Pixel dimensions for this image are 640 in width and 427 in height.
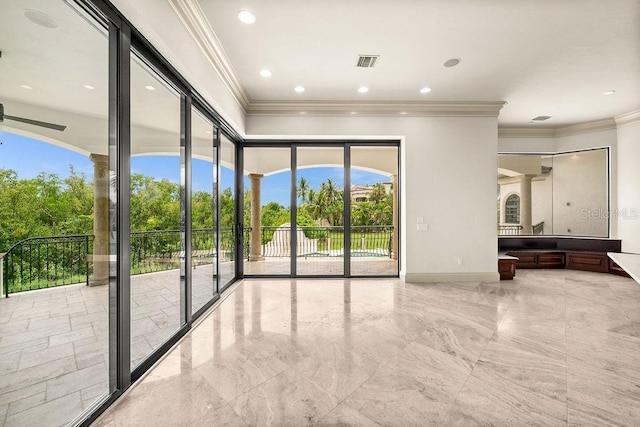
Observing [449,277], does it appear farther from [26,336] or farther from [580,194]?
[26,336]

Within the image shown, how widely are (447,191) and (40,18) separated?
544 centimetres

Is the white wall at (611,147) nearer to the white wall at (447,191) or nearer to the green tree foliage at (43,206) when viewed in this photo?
the white wall at (447,191)

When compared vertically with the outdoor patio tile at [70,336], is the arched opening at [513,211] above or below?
above

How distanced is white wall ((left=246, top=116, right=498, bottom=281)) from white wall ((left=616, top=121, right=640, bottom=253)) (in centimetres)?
314

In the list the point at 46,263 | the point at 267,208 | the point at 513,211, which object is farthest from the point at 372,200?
the point at 46,263

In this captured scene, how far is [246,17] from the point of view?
9.18 ft

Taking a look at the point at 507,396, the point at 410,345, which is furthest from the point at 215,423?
the point at 507,396

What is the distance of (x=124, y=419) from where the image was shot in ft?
5.82

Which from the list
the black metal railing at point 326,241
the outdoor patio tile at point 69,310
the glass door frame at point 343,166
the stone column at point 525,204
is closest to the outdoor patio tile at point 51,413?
the outdoor patio tile at point 69,310

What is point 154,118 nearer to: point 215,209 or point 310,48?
point 215,209

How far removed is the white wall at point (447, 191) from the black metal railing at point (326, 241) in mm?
1022

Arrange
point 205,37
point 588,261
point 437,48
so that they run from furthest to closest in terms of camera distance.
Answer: point 588,261, point 437,48, point 205,37

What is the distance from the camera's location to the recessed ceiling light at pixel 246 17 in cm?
273

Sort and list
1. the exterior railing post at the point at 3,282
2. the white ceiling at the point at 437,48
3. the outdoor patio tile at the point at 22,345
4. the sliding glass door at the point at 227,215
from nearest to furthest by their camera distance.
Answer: the exterior railing post at the point at 3,282
the outdoor patio tile at the point at 22,345
the white ceiling at the point at 437,48
the sliding glass door at the point at 227,215
